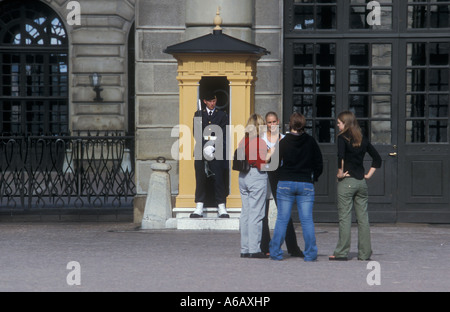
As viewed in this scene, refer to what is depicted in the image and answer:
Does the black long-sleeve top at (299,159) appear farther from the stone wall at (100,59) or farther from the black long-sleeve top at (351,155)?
the stone wall at (100,59)

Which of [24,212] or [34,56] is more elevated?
[34,56]

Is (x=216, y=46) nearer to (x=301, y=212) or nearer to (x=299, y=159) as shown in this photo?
(x=299, y=159)

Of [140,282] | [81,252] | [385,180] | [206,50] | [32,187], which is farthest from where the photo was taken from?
[32,187]

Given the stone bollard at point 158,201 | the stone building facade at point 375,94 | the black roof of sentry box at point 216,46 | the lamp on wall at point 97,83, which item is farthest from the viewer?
the lamp on wall at point 97,83

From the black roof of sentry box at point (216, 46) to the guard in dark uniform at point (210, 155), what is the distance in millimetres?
663

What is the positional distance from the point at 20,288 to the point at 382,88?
807 cm

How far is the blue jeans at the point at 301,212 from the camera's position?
10625mm

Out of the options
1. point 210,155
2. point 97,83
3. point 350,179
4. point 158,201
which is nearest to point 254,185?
point 350,179

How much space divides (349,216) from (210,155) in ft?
11.3

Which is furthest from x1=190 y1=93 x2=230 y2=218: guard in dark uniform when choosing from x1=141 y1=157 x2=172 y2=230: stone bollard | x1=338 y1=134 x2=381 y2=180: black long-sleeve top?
x1=338 y1=134 x2=381 y2=180: black long-sleeve top

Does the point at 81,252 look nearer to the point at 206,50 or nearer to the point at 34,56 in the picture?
the point at 206,50

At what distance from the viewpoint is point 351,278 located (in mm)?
9430

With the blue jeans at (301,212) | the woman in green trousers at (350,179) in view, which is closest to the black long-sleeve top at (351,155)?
the woman in green trousers at (350,179)
